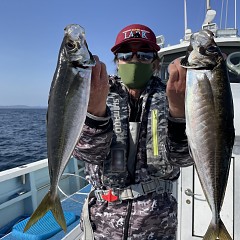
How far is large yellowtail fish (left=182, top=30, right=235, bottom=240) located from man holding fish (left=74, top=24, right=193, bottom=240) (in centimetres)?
42

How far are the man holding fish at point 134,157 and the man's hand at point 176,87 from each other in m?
0.19

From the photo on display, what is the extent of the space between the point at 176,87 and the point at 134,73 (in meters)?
0.63

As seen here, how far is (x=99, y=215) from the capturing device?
2.62 metres

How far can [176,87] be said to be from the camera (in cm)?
208

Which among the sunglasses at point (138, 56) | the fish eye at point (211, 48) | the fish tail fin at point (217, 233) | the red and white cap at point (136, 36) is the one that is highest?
the red and white cap at point (136, 36)

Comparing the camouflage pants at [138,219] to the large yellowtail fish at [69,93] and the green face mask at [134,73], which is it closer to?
the large yellowtail fish at [69,93]

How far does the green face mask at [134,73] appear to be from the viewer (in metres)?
2.62

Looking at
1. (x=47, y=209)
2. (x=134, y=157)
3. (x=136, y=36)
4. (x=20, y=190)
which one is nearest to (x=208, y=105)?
(x=134, y=157)

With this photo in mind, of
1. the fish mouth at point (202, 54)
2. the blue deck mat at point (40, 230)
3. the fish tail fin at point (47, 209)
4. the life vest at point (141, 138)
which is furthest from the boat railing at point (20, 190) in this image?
the fish mouth at point (202, 54)

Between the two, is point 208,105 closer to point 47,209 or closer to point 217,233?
point 217,233

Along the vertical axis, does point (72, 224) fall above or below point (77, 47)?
below

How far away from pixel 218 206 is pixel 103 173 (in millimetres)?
1031

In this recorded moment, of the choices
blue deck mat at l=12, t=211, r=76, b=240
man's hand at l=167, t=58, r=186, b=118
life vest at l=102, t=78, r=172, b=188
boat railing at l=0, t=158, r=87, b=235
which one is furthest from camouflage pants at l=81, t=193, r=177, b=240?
boat railing at l=0, t=158, r=87, b=235

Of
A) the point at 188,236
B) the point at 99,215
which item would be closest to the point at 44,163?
the point at 188,236
